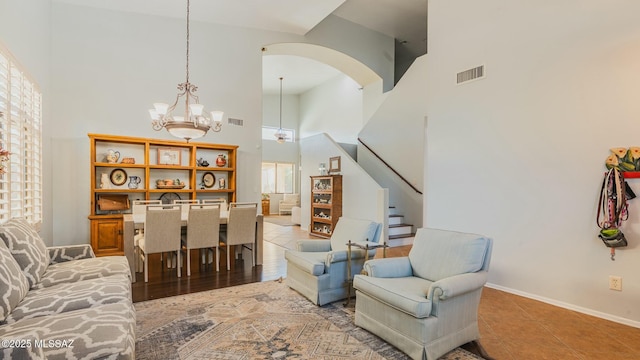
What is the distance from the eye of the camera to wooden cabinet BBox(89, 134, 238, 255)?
502cm

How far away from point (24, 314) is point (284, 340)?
1.73m

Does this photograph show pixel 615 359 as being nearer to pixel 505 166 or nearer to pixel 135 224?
pixel 505 166

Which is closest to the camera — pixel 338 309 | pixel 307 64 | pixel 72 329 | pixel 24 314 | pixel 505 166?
pixel 72 329

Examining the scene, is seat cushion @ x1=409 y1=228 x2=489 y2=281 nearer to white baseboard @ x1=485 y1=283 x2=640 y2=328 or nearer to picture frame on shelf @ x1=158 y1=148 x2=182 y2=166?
white baseboard @ x1=485 y1=283 x2=640 y2=328

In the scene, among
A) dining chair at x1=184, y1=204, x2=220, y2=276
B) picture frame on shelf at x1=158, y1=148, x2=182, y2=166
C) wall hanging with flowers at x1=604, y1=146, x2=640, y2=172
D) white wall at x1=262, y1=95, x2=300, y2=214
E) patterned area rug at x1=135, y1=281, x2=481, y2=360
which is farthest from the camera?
white wall at x1=262, y1=95, x2=300, y2=214

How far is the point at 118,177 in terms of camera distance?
529 centimetres

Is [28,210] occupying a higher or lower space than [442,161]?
lower

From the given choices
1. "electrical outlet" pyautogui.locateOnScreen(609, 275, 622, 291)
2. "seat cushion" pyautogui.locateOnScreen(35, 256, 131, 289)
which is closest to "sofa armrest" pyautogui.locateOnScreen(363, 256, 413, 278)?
"electrical outlet" pyautogui.locateOnScreen(609, 275, 622, 291)

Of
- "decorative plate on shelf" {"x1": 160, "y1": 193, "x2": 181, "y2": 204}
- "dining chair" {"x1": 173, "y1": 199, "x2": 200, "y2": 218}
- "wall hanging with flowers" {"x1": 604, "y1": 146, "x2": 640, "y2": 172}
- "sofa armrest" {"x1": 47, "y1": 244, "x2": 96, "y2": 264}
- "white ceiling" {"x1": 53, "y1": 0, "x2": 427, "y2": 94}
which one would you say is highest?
"white ceiling" {"x1": 53, "y1": 0, "x2": 427, "y2": 94}

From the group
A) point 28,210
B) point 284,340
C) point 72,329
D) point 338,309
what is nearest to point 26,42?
point 28,210

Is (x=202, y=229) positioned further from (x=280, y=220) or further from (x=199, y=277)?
(x=280, y=220)

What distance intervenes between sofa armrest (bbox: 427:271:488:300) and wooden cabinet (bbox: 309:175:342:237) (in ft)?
17.7

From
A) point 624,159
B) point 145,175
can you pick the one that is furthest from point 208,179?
point 624,159

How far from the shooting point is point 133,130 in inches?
215
